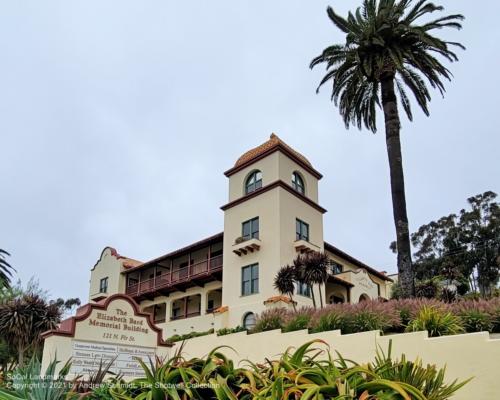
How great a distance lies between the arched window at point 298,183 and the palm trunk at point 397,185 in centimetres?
948

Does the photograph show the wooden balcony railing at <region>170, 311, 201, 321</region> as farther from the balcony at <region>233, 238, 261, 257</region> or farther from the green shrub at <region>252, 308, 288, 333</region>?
the green shrub at <region>252, 308, 288, 333</region>

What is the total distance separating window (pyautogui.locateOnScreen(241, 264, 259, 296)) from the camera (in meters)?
30.5

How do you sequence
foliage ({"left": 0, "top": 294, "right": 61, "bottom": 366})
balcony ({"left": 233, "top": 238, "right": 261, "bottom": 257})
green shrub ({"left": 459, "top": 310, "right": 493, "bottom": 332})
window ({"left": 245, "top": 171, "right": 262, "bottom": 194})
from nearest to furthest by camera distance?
green shrub ({"left": 459, "top": 310, "right": 493, "bottom": 332})
foliage ({"left": 0, "top": 294, "right": 61, "bottom": 366})
balcony ({"left": 233, "top": 238, "right": 261, "bottom": 257})
window ({"left": 245, "top": 171, "right": 262, "bottom": 194})

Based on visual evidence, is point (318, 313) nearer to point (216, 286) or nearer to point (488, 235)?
point (216, 286)

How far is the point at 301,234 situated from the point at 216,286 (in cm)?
758

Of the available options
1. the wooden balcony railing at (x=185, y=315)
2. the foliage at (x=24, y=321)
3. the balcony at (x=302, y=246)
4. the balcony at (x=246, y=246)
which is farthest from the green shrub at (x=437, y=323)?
the wooden balcony railing at (x=185, y=315)

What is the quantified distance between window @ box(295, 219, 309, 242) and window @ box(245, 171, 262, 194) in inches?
132

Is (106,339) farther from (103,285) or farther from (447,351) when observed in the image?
(103,285)

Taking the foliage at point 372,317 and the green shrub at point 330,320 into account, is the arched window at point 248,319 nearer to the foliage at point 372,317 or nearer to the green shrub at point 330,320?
the green shrub at point 330,320

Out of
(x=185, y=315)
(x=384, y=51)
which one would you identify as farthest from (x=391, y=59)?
(x=185, y=315)

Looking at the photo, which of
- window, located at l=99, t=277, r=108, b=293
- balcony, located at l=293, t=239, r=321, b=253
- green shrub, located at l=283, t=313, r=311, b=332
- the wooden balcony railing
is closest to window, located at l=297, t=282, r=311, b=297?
balcony, located at l=293, t=239, r=321, b=253

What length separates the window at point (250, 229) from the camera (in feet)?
104

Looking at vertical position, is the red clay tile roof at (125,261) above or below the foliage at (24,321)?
above

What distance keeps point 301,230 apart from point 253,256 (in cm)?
348
